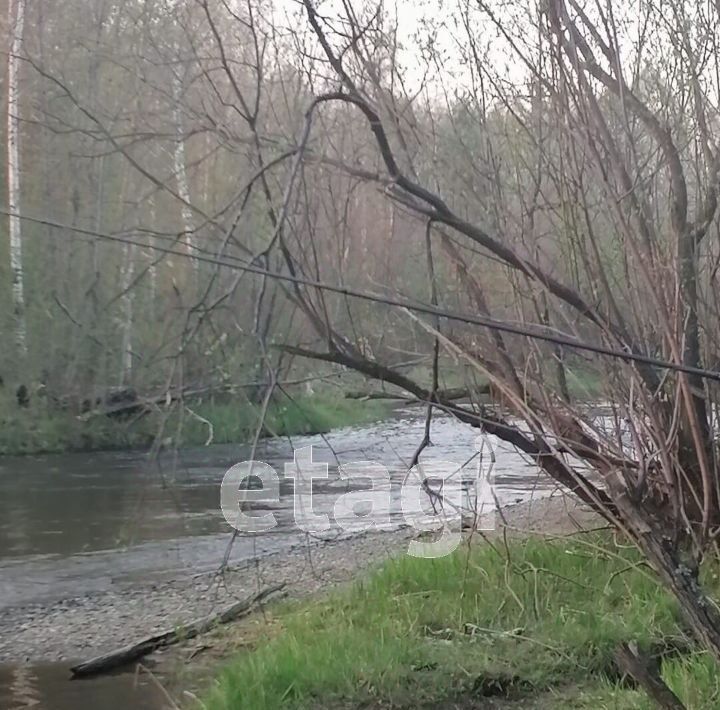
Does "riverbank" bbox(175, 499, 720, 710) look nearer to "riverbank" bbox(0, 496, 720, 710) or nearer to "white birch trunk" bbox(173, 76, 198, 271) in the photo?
"riverbank" bbox(0, 496, 720, 710)

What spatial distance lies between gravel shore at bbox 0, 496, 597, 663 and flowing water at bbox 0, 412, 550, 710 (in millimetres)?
269

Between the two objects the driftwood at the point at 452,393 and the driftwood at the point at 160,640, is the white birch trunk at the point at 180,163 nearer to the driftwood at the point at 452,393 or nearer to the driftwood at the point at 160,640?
the driftwood at the point at 452,393

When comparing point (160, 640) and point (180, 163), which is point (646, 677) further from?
point (160, 640)

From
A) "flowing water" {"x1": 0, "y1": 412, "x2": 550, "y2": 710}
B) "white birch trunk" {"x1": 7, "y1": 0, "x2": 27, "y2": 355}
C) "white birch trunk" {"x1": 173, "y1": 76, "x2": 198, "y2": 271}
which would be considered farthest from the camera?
"white birch trunk" {"x1": 7, "y1": 0, "x2": 27, "y2": 355}

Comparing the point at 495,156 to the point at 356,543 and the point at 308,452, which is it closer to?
the point at 356,543

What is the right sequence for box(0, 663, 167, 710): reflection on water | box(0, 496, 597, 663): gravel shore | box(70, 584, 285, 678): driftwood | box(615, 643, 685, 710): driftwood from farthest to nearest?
box(0, 496, 597, 663): gravel shore, box(70, 584, 285, 678): driftwood, box(0, 663, 167, 710): reflection on water, box(615, 643, 685, 710): driftwood

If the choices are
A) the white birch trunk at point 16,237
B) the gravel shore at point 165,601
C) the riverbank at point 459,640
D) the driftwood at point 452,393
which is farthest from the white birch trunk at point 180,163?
the white birch trunk at point 16,237

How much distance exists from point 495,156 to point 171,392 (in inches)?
90.2

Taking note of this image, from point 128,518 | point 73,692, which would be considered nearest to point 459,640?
point 73,692

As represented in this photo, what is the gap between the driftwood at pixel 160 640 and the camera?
6777 millimetres

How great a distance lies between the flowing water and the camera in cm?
655

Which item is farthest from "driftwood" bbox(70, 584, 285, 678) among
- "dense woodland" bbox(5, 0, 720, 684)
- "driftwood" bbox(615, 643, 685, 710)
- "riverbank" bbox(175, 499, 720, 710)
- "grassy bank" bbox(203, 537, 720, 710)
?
"driftwood" bbox(615, 643, 685, 710)

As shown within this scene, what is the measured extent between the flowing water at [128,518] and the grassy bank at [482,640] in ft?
2.27

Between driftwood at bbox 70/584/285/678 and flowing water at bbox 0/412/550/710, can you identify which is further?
driftwood at bbox 70/584/285/678
